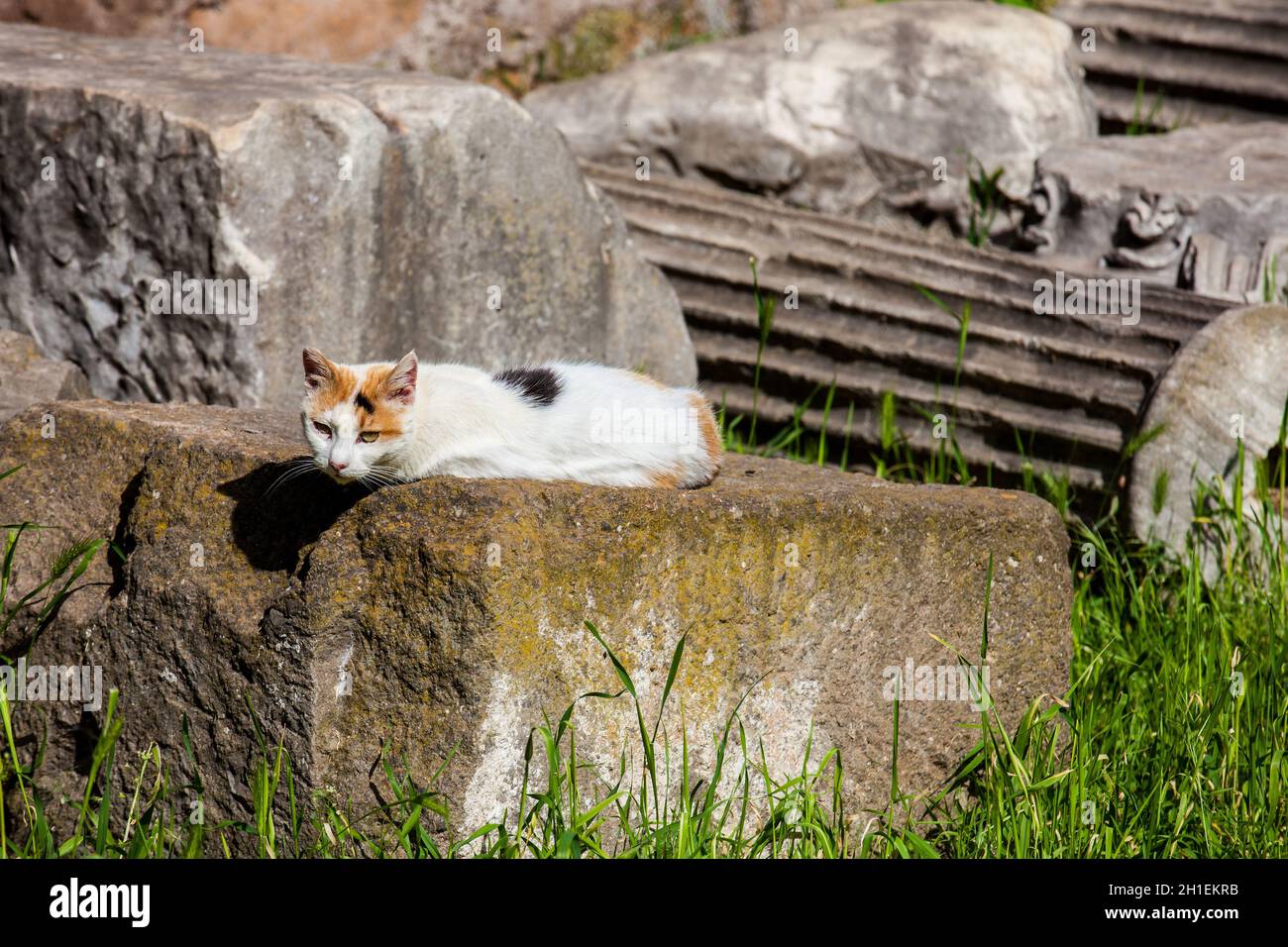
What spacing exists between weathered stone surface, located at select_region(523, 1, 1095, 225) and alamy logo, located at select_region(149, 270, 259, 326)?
2900 millimetres

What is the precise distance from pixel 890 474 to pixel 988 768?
2060 mm

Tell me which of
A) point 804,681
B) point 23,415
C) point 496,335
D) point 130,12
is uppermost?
point 130,12

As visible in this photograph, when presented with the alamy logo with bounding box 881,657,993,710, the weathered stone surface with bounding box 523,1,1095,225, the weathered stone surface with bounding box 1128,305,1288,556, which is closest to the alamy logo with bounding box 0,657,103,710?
the alamy logo with bounding box 881,657,993,710

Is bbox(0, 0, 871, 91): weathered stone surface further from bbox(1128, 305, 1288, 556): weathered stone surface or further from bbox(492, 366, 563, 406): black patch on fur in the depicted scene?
bbox(1128, 305, 1288, 556): weathered stone surface

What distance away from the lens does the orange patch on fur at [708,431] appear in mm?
3549

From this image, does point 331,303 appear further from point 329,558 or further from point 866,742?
point 866,742

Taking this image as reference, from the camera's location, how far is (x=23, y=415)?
3.67 m

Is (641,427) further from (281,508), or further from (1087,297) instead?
(1087,297)

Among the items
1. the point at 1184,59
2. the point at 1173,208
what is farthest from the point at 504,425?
the point at 1184,59

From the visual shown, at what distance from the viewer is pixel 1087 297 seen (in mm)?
5473

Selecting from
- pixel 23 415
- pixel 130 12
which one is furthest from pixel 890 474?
pixel 130 12

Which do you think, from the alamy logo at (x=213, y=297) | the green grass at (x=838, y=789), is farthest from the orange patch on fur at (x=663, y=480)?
the alamy logo at (x=213, y=297)

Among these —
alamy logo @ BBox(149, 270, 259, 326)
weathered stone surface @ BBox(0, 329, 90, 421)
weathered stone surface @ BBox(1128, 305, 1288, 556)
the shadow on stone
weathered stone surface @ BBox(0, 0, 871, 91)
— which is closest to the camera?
the shadow on stone

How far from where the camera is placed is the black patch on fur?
3.42 m
